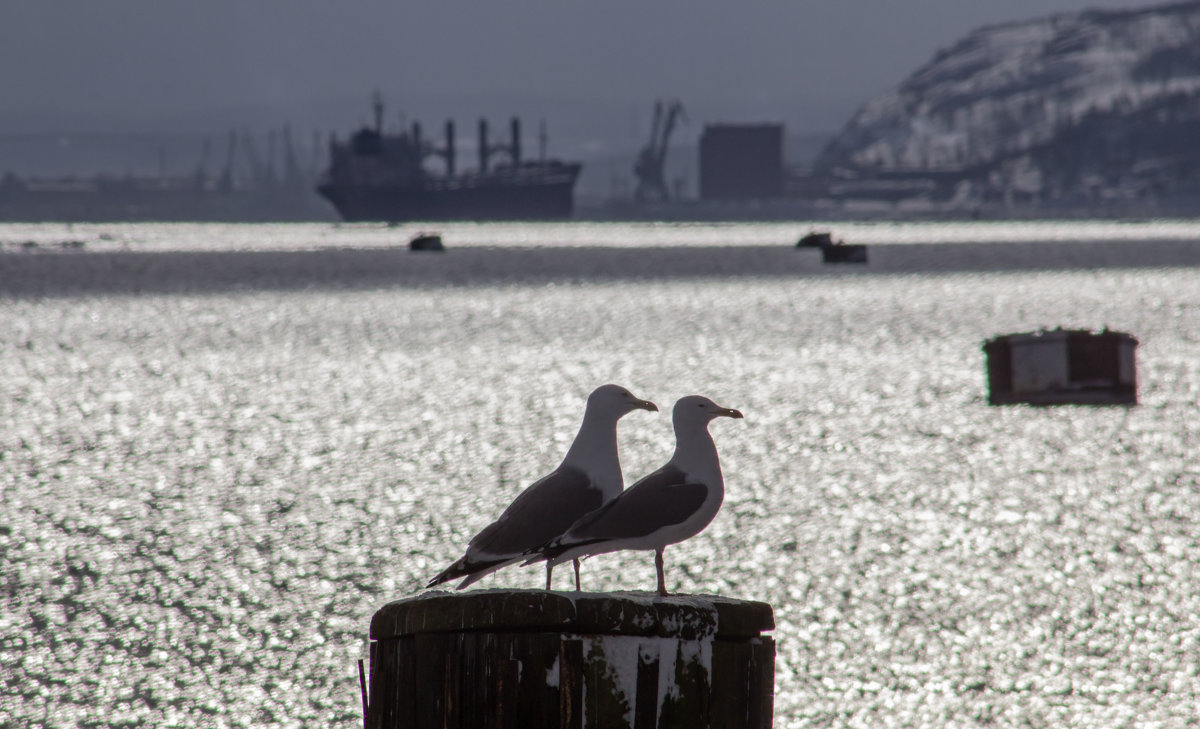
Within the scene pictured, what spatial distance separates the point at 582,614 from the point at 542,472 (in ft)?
40.6

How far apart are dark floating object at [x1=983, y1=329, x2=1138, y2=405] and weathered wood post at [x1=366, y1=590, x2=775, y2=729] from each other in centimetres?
1799

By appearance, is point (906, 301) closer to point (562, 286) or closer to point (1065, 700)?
point (562, 286)

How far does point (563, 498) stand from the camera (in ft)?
17.9

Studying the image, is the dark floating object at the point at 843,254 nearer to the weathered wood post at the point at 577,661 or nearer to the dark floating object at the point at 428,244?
the dark floating object at the point at 428,244

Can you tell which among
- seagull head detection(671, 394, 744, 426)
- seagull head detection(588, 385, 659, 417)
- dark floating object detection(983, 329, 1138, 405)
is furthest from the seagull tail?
dark floating object detection(983, 329, 1138, 405)

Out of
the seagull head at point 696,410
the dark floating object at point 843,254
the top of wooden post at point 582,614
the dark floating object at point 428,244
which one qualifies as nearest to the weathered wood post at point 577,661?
the top of wooden post at point 582,614

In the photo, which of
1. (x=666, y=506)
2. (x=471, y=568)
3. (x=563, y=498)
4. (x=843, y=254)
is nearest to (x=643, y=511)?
(x=666, y=506)

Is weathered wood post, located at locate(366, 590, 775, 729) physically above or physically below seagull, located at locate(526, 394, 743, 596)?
below

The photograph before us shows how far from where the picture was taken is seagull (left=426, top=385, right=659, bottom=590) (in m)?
5.30

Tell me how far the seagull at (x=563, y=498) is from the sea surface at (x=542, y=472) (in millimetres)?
3534

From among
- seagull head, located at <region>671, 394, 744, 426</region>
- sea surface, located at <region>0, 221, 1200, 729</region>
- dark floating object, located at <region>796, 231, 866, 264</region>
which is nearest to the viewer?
seagull head, located at <region>671, 394, 744, 426</region>

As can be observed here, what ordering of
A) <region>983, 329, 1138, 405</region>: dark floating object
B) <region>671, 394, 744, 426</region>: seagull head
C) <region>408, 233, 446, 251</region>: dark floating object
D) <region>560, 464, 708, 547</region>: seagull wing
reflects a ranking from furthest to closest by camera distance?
<region>408, 233, 446, 251</region>: dark floating object → <region>983, 329, 1138, 405</region>: dark floating object → <region>671, 394, 744, 426</region>: seagull head → <region>560, 464, 708, 547</region>: seagull wing

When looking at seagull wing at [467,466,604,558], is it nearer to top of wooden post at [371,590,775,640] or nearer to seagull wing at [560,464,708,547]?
seagull wing at [560,464,708,547]

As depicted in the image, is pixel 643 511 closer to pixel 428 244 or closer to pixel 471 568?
pixel 471 568
